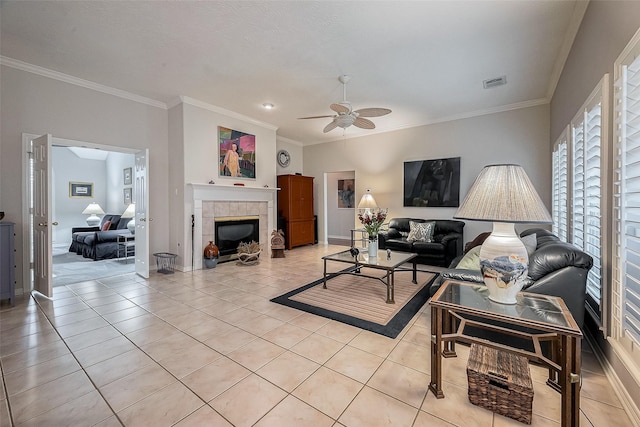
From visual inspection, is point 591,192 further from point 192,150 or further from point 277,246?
point 192,150

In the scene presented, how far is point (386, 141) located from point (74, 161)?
30.2ft

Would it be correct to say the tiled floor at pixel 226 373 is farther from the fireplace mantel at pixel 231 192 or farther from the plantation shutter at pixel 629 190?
the fireplace mantel at pixel 231 192

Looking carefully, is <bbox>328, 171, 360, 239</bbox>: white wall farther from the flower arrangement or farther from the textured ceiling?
the flower arrangement

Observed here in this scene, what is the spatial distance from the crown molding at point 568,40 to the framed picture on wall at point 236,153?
5029 mm

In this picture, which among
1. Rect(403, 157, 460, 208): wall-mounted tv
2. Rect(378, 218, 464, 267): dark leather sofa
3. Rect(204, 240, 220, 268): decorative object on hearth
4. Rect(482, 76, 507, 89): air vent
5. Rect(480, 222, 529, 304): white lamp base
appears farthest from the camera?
Rect(403, 157, 460, 208): wall-mounted tv

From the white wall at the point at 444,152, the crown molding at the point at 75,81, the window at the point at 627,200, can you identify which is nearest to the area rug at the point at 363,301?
the window at the point at 627,200

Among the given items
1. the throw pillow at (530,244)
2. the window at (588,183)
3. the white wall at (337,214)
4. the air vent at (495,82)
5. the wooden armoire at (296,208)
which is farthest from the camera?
the white wall at (337,214)

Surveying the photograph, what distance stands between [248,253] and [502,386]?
440 cm

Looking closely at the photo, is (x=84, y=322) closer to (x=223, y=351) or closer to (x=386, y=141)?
(x=223, y=351)

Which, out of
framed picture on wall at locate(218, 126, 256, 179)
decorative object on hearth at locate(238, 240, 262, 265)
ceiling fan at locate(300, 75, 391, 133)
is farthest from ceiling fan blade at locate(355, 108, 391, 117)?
decorative object on hearth at locate(238, 240, 262, 265)

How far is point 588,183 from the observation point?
2350mm

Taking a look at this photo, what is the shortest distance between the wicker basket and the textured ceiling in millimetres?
2895

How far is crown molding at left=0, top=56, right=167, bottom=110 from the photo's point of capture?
11.2 ft

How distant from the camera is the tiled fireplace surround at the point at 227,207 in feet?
15.8
